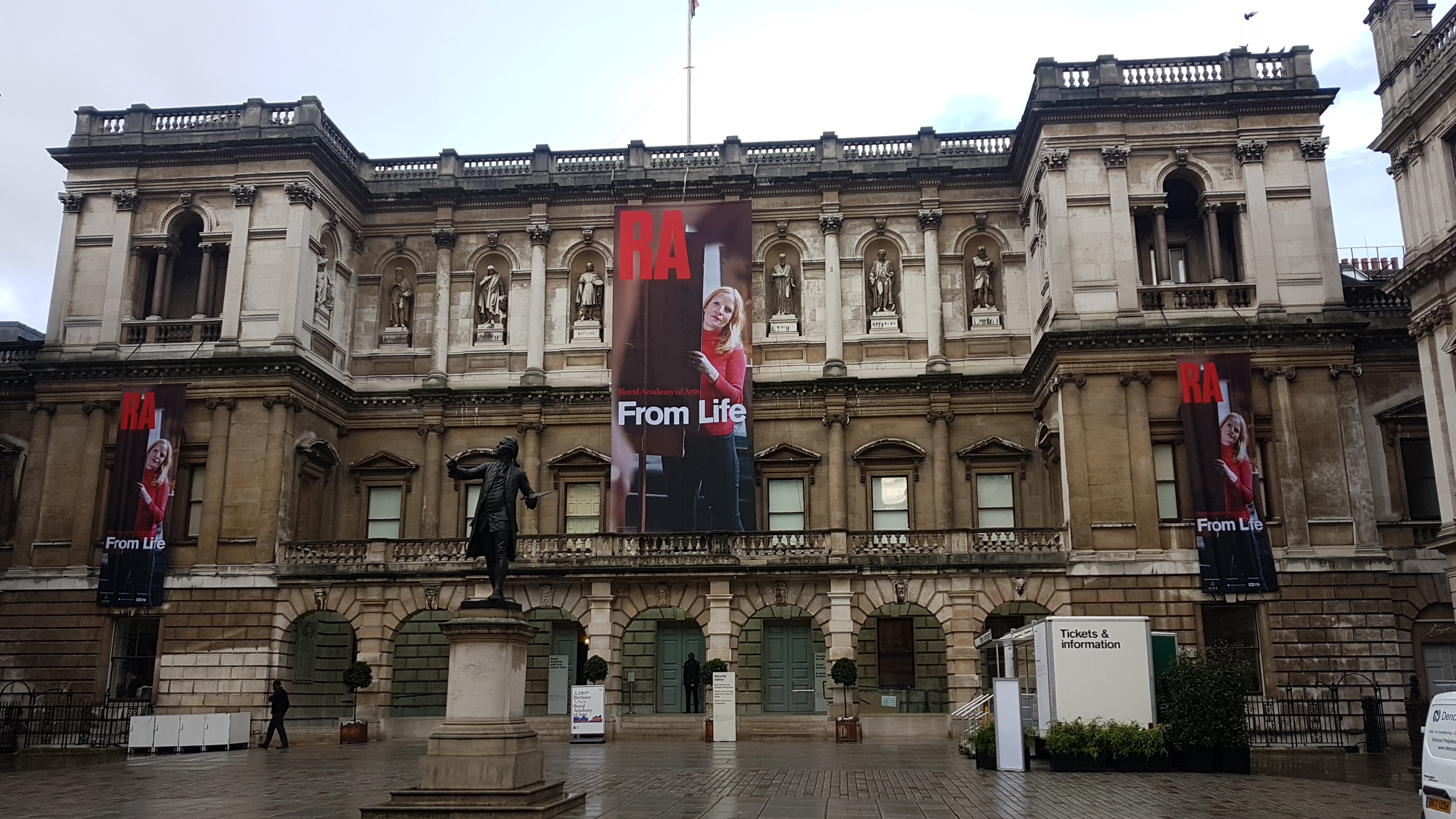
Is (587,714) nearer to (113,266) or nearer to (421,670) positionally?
(421,670)

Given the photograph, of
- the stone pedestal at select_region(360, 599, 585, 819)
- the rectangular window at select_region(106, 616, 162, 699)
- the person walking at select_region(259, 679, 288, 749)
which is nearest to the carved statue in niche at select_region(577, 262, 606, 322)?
the person walking at select_region(259, 679, 288, 749)

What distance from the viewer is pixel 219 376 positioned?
31.9m

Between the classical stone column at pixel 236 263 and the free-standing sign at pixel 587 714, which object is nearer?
the free-standing sign at pixel 587 714

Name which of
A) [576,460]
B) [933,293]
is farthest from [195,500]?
[933,293]

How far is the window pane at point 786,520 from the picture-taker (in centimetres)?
3366

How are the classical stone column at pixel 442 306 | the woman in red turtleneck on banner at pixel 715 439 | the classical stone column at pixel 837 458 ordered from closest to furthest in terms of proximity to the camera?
the woman in red turtleneck on banner at pixel 715 439 < the classical stone column at pixel 837 458 < the classical stone column at pixel 442 306

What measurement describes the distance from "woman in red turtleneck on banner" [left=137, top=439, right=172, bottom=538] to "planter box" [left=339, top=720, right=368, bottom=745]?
7524 mm

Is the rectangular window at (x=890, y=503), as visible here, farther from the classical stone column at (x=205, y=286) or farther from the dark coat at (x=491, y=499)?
the classical stone column at (x=205, y=286)

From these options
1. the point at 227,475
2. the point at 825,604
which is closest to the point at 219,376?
the point at 227,475

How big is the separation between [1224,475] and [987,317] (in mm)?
8662

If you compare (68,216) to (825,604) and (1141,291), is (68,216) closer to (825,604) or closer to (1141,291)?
(825,604)

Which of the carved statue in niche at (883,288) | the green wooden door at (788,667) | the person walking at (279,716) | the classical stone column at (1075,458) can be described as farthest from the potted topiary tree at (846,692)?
the person walking at (279,716)

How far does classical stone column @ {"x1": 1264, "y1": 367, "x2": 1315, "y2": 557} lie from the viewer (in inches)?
1131

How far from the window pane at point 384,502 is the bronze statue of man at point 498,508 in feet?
67.0
